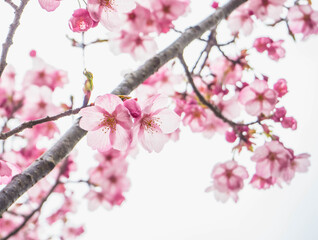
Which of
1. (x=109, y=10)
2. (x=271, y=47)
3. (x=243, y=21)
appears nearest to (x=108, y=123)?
(x=109, y=10)

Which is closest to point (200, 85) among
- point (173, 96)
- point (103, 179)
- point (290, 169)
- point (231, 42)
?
point (173, 96)

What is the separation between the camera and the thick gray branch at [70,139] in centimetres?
91

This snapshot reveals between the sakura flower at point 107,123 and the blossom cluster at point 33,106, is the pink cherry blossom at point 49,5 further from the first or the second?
the blossom cluster at point 33,106

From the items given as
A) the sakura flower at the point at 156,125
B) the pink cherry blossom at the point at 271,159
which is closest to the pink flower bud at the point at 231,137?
the pink cherry blossom at the point at 271,159

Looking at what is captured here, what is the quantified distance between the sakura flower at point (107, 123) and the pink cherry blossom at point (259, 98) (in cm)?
151

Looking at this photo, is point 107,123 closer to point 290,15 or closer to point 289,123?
point 289,123

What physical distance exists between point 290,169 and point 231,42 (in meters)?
1.20

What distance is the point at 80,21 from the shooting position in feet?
3.64

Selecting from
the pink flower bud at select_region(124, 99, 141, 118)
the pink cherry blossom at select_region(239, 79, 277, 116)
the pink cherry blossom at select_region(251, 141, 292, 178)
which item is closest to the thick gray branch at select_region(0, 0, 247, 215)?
the pink flower bud at select_region(124, 99, 141, 118)

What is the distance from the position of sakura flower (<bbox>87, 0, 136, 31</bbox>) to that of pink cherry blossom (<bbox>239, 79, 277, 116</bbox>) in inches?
60.4

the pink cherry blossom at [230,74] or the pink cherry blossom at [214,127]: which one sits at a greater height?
the pink cherry blossom at [230,74]

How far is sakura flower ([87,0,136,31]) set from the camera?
1.07 m

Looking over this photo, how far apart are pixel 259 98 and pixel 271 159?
1.67ft

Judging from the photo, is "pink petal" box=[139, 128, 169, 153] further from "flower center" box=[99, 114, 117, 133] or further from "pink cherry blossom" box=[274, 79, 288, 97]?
"pink cherry blossom" box=[274, 79, 288, 97]
